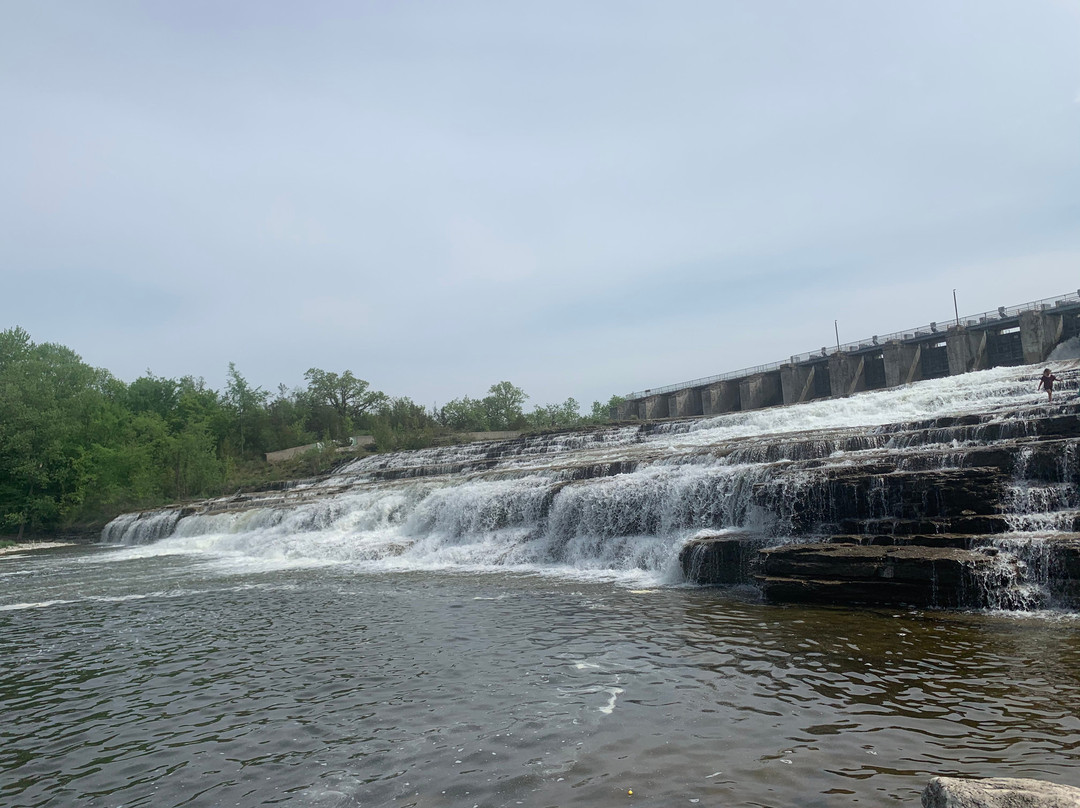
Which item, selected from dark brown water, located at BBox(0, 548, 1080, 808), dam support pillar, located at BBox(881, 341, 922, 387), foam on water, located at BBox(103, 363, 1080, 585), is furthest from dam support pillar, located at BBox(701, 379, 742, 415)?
dark brown water, located at BBox(0, 548, 1080, 808)

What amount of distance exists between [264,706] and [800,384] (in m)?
46.1

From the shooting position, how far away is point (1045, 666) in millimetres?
6965

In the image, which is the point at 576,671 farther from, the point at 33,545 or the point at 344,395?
the point at 344,395

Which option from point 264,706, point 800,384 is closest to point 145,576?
point 264,706

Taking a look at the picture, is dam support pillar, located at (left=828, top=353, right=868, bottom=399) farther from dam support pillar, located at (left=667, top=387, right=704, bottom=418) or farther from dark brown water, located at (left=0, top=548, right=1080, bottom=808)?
dark brown water, located at (left=0, top=548, right=1080, bottom=808)

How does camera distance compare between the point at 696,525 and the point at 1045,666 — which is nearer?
the point at 1045,666

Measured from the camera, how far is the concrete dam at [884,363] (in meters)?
36.6

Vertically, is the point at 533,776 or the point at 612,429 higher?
the point at 612,429

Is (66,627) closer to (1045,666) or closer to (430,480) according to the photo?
(1045,666)

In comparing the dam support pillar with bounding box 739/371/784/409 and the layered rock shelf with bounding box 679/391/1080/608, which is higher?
the dam support pillar with bounding box 739/371/784/409

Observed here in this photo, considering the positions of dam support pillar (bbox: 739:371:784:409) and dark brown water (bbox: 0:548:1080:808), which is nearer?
dark brown water (bbox: 0:548:1080:808)

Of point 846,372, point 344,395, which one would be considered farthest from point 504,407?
point 846,372

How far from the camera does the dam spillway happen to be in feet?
37.7

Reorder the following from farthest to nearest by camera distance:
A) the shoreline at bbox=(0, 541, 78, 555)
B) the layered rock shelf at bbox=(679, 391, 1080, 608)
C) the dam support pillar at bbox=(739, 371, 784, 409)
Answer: the dam support pillar at bbox=(739, 371, 784, 409) → the shoreline at bbox=(0, 541, 78, 555) → the layered rock shelf at bbox=(679, 391, 1080, 608)
